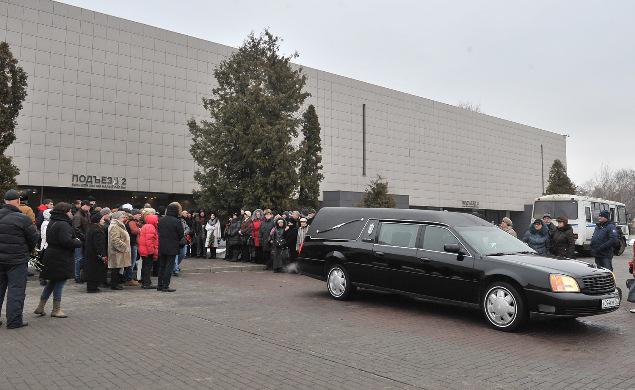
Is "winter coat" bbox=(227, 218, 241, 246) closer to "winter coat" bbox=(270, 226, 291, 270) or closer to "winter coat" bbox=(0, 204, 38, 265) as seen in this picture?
"winter coat" bbox=(270, 226, 291, 270)

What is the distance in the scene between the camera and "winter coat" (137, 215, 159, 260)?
12406 millimetres

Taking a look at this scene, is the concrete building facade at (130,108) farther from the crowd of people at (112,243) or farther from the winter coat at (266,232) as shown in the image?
the winter coat at (266,232)

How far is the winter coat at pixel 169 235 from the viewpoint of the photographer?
11.6 metres

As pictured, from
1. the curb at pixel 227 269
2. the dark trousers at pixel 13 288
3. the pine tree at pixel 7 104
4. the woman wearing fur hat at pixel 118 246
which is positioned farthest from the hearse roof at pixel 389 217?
the pine tree at pixel 7 104

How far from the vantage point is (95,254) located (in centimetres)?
1123

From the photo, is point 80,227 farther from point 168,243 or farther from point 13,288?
point 13,288

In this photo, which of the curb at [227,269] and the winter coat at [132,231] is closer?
the winter coat at [132,231]

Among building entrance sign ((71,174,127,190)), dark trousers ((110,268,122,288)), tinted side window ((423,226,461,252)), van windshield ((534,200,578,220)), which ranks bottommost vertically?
dark trousers ((110,268,122,288))

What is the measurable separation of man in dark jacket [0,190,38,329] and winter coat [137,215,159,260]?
452cm

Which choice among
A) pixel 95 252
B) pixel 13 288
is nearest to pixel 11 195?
pixel 13 288

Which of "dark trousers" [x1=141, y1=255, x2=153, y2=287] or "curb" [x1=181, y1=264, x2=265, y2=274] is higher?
"dark trousers" [x1=141, y1=255, x2=153, y2=287]

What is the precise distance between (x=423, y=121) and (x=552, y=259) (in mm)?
44159

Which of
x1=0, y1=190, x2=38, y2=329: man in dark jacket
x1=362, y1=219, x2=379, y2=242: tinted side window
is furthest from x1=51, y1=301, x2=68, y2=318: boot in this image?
x1=362, y1=219, x2=379, y2=242: tinted side window

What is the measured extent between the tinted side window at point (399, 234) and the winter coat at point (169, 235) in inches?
174
